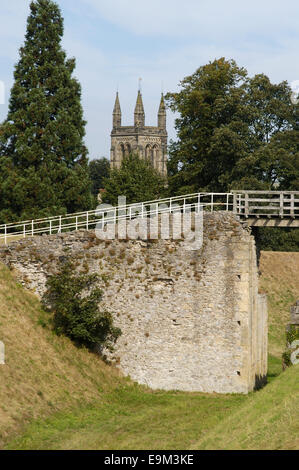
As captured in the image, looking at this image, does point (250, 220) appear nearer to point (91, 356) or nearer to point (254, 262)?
point (254, 262)

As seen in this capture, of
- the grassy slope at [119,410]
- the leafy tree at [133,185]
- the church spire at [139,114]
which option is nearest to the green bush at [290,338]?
the grassy slope at [119,410]

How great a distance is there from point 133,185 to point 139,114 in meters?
110

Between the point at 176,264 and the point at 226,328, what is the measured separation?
11.3 feet

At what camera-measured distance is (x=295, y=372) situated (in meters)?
30.2

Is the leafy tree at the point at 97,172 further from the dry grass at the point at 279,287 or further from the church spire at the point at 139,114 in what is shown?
the dry grass at the point at 279,287

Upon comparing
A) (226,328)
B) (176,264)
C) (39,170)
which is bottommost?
(226,328)

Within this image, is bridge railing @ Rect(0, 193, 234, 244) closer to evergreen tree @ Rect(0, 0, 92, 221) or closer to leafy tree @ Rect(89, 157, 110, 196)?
evergreen tree @ Rect(0, 0, 92, 221)

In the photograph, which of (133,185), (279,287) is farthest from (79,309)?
(133,185)

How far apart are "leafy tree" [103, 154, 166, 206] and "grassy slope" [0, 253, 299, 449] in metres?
29.2

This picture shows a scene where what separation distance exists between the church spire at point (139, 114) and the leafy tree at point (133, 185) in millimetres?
104106

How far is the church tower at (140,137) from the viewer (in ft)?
551

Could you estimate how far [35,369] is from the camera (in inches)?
1182

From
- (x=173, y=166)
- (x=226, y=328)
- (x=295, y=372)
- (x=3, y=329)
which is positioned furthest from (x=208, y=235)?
(x=173, y=166)
